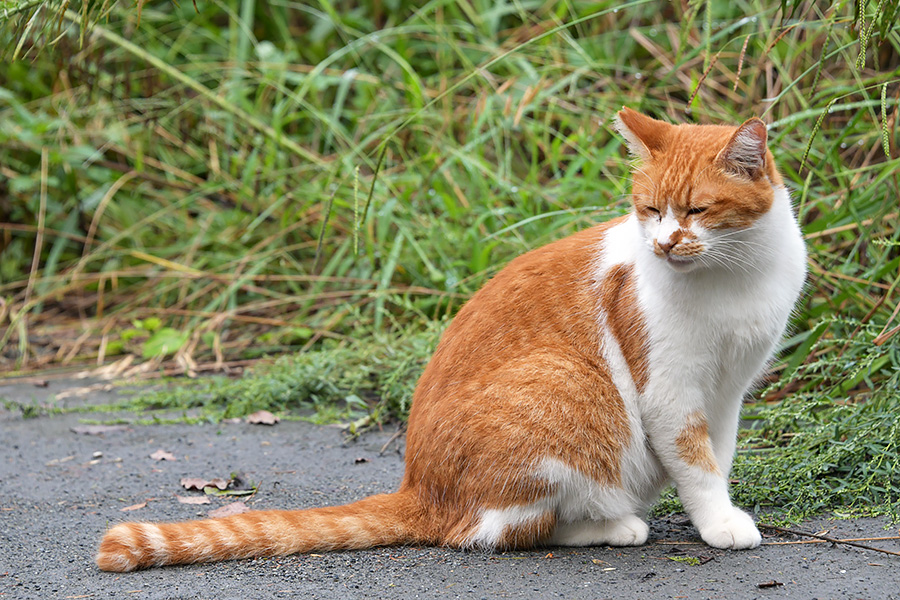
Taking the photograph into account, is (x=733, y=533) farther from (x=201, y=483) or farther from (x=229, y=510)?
(x=201, y=483)

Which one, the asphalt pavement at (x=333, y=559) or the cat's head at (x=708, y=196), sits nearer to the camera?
the asphalt pavement at (x=333, y=559)

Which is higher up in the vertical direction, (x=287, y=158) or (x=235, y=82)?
(x=235, y=82)

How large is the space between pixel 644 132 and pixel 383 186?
9.41 ft

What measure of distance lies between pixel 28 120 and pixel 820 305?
5347 millimetres

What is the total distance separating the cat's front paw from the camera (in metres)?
2.48

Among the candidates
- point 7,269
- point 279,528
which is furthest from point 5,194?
point 279,528

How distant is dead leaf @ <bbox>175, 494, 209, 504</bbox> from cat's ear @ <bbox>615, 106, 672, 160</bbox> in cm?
198

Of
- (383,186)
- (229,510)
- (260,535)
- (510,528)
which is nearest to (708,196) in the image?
(510,528)

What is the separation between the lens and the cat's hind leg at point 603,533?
2.60 metres

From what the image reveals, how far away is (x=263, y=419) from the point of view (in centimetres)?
414

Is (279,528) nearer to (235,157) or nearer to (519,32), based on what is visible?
(235,157)

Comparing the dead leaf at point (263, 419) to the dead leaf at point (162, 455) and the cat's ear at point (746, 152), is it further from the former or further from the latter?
the cat's ear at point (746, 152)

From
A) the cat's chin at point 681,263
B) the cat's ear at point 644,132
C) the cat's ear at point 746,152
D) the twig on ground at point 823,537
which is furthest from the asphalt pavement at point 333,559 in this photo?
the cat's ear at point 644,132

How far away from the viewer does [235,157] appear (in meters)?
5.87
